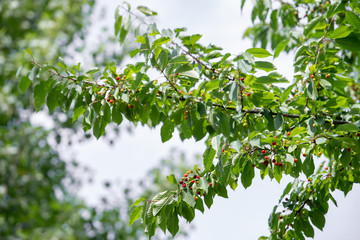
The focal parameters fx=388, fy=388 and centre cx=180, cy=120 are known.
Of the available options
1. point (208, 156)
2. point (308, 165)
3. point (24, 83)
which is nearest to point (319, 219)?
point (308, 165)

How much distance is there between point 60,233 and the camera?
369 inches

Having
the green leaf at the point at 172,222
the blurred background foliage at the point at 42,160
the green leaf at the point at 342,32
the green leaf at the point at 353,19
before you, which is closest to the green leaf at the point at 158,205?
the green leaf at the point at 172,222

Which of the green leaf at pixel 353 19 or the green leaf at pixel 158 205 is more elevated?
the green leaf at pixel 353 19

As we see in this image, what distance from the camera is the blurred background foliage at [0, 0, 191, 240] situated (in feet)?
29.0

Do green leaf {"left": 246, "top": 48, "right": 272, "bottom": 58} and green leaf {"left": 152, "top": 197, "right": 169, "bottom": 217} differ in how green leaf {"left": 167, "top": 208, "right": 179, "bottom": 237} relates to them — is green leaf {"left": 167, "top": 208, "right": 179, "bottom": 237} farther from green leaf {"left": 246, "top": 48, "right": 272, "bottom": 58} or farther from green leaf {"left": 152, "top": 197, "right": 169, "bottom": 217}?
green leaf {"left": 246, "top": 48, "right": 272, "bottom": 58}

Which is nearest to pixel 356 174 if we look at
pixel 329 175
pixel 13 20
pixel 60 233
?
pixel 329 175

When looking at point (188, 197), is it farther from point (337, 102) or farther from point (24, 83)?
point (24, 83)

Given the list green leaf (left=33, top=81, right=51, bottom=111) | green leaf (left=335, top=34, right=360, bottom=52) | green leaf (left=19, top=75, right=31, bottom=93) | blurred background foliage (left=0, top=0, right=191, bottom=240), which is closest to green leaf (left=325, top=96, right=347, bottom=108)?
green leaf (left=335, top=34, right=360, bottom=52)

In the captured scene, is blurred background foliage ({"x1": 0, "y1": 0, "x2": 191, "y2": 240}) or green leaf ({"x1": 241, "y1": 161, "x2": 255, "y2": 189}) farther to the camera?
blurred background foliage ({"x1": 0, "y1": 0, "x2": 191, "y2": 240})

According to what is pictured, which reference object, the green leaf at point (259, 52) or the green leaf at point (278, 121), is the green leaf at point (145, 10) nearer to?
the green leaf at point (259, 52)

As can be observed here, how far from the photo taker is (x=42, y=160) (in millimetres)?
9273

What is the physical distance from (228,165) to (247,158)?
0.10 meters

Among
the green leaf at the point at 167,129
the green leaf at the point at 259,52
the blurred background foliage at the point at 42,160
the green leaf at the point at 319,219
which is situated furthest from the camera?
the blurred background foliage at the point at 42,160

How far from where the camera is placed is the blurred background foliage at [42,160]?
8828 mm
